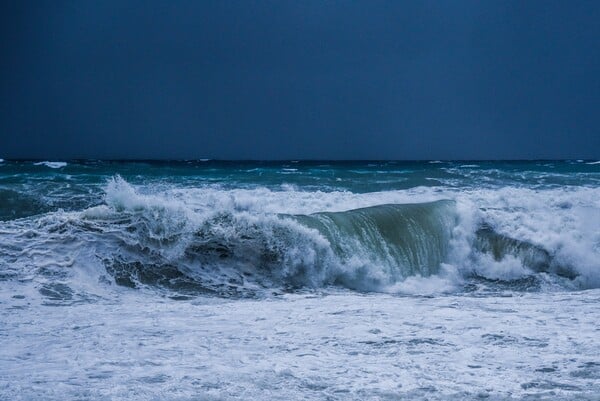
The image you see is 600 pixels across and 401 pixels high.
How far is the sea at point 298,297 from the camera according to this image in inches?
144

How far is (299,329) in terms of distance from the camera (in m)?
4.77

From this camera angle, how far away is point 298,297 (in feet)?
21.1

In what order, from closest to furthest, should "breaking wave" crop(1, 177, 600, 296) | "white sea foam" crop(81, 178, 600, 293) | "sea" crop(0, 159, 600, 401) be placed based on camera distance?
"sea" crop(0, 159, 600, 401), "breaking wave" crop(1, 177, 600, 296), "white sea foam" crop(81, 178, 600, 293)

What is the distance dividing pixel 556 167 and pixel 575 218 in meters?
13.4

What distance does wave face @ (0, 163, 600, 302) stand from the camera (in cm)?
689

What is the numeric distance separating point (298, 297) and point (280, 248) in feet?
4.44

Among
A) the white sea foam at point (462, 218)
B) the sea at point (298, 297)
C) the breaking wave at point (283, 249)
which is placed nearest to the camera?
the sea at point (298, 297)

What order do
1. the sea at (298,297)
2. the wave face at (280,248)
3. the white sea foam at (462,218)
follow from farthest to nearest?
1. the white sea foam at (462,218)
2. the wave face at (280,248)
3. the sea at (298,297)

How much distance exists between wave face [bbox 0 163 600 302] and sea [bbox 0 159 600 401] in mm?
24

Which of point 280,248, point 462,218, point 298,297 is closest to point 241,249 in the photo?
point 280,248

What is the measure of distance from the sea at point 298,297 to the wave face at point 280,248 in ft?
0.08

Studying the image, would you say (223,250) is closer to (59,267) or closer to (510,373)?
(59,267)

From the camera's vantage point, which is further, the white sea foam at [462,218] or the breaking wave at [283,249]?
the white sea foam at [462,218]

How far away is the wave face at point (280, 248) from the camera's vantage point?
6.89 m
